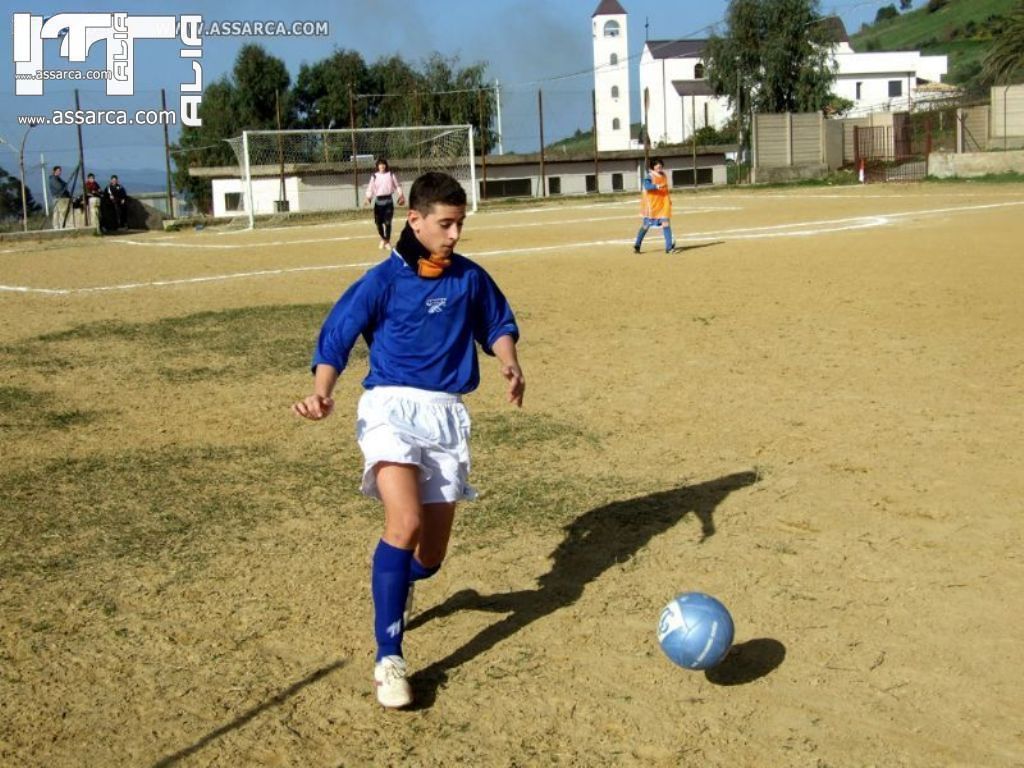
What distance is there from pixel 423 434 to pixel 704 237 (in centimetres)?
1837

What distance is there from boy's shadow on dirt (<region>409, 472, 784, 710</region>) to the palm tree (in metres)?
52.5

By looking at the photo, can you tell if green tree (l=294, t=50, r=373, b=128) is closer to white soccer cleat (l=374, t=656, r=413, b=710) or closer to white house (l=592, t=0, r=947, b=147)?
white house (l=592, t=0, r=947, b=147)

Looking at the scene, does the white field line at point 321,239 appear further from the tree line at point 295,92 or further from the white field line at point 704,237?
the tree line at point 295,92

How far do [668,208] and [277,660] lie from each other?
15.6 m

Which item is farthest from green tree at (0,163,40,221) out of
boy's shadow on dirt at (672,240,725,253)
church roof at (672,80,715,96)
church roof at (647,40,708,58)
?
church roof at (647,40,708,58)

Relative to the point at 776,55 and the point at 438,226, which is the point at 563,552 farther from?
the point at 776,55

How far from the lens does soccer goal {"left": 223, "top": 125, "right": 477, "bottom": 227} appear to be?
130 ft

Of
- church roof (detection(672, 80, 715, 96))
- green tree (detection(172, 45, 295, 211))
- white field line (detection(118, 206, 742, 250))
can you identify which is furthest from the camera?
church roof (detection(672, 80, 715, 96))

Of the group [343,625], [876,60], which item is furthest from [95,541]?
[876,60]

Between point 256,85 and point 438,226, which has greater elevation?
point 256,85

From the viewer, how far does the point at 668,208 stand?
1897 centimetres

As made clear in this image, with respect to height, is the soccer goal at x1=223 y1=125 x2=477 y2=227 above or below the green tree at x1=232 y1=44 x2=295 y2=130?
below

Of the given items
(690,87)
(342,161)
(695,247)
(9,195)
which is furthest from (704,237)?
(690,87)

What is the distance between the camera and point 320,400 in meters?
4.06
